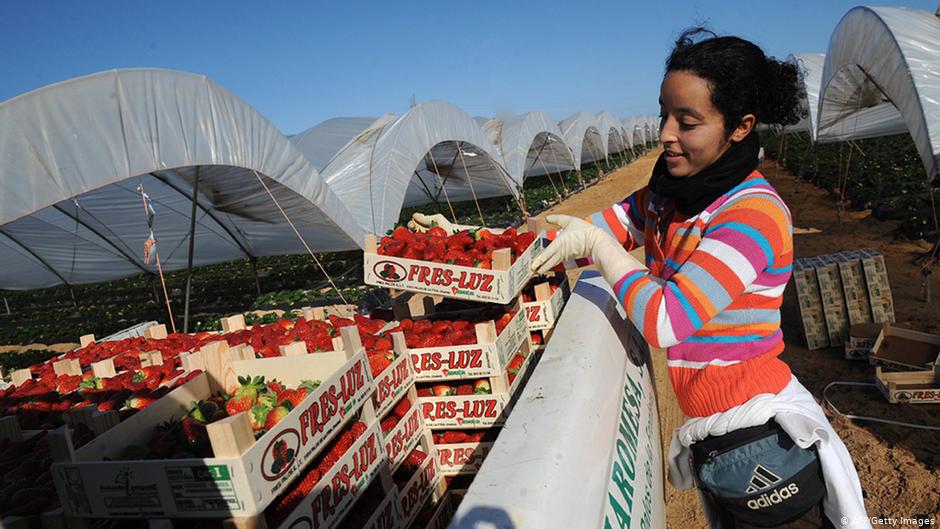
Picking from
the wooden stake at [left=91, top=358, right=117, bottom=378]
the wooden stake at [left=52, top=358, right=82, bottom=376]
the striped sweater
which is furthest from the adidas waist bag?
the wooden stake at [left=52, top=358, right=82, bottom=376]

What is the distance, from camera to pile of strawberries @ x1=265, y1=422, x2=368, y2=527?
1978 millimetres

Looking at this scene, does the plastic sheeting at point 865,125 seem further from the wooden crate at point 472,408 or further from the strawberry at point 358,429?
the strawberry at point 358,429

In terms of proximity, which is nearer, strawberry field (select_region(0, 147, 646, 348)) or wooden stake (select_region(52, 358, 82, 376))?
wooden stake (select_region(52, 358, 82, 376))

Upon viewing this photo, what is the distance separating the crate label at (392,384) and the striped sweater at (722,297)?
1.33 metres

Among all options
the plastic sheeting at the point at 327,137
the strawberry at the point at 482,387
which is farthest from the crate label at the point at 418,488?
the plastic sheeting at the point at 327,137

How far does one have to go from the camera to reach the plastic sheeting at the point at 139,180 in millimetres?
4992

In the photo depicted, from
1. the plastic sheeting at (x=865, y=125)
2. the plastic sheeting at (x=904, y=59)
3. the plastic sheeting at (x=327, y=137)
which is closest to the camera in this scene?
the plastic sheeting at (x=904, y=59)

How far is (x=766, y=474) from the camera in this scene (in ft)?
5.78

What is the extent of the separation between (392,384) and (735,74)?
203 centimetres

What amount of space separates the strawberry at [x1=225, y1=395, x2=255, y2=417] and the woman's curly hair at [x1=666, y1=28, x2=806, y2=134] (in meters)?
2.00

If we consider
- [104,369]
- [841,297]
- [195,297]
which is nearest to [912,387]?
[841,297]

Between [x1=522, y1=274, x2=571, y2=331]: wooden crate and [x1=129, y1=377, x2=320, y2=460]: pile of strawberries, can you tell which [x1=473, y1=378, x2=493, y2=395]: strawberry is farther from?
[x1=129, y1=377, x2=320, y2=460]: pile of strawberries

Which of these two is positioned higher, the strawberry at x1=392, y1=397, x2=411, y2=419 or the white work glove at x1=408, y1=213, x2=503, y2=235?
the white work glove at x1=408, y1=213, x2=503, y2=235
